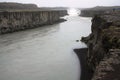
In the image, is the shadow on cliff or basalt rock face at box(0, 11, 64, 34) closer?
the shadow on cliff

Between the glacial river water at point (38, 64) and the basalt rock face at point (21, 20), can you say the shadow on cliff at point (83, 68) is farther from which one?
the basalt rock face at point (21, 20)

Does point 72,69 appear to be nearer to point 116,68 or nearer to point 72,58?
point 72,58

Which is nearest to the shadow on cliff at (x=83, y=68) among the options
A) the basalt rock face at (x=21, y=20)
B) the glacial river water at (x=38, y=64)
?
the glacial river water at (x=38, y=64)

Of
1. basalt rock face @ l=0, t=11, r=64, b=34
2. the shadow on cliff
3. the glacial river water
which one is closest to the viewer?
the shadow on cliff

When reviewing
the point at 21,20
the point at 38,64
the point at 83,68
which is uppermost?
the point at 21,20

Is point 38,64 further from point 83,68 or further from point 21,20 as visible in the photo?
point 21,20

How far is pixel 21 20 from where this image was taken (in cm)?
4294

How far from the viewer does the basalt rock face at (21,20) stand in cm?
3750

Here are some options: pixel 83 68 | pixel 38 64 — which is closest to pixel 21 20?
pixel 38 64

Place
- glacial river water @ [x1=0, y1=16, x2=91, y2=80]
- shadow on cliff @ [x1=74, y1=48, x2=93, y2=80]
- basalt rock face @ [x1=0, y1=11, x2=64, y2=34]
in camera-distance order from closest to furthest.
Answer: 1. shadow on cliff @ [x1=74, y1=48, x2=93, y2=80]
2. glacial river water @ [x1=0, y1=16, x2=91, y2=80]
3. basalt rock face @ [x1=0, y1=11, x2=64, y2=34]

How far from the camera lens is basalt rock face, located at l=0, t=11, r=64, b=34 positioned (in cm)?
3750

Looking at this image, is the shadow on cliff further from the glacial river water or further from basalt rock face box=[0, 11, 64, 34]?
basalt rock face box=[0, 11, 64, 34]

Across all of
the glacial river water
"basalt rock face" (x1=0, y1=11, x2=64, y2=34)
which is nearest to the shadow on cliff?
the glacial river water

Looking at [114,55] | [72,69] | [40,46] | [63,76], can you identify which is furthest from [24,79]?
[40,46]
